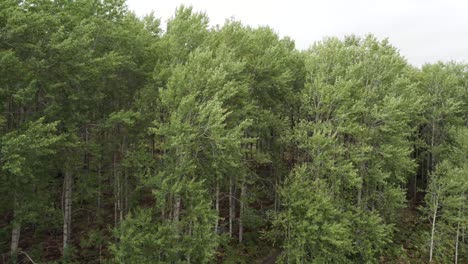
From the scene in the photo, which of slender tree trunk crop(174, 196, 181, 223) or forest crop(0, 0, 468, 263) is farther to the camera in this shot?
slender tree trunk crop(174, 196, 181, 223)

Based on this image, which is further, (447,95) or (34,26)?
(447,95)

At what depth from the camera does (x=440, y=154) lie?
1588 inches

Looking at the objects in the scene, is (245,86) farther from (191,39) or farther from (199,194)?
(199,194)

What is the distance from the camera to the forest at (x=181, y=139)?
18078mm

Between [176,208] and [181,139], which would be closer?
[181,139]

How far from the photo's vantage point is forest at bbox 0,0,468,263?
1808 cm

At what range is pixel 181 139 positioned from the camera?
18.7 m

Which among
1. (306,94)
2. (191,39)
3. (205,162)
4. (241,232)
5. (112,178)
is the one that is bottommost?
(241,232)

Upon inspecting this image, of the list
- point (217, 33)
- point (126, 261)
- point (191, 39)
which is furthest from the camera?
point (217, 33)

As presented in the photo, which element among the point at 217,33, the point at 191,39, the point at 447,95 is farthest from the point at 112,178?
the point at 447,95

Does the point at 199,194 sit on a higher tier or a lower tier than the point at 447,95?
lower

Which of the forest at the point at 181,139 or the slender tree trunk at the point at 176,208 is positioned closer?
the forest at the point at 181,139

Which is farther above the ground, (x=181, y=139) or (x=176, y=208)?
(x=181, y=139)

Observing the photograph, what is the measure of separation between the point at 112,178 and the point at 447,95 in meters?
39.5
